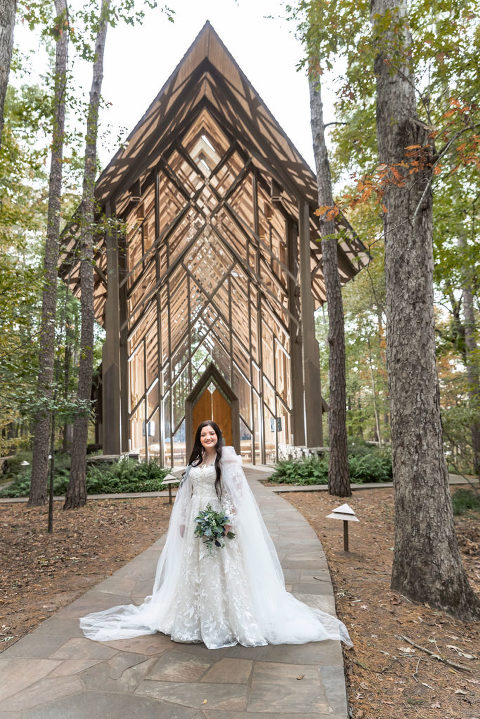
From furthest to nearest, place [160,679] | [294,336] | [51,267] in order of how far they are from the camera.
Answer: [294,336] < [51,267] < [160,679]

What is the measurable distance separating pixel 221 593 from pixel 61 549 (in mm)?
3980

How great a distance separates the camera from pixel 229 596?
11.9 ft

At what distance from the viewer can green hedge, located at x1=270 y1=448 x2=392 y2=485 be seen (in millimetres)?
11836

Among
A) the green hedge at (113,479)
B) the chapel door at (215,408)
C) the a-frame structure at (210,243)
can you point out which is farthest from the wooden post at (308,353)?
the chapel door at (215,408)

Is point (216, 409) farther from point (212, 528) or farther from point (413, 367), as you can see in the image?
point (212, 528)

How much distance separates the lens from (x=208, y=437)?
402 cm

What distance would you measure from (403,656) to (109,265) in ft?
40.7

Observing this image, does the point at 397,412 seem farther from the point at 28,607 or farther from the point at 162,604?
the point at 28,607

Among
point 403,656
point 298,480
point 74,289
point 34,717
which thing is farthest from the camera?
Result: point 74,289

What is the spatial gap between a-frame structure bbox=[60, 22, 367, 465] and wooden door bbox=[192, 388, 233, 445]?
0.12ft

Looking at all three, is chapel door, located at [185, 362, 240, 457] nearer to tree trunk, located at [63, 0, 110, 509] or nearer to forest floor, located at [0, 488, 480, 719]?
forest floor, located at [0, 488, 480, 719]

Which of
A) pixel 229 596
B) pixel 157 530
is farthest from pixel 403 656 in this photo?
pixel 157 530

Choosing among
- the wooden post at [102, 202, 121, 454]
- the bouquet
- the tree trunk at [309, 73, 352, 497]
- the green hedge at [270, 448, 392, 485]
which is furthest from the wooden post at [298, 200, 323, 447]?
the bouquet

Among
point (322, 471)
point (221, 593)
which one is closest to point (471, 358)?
point (322, 471)
